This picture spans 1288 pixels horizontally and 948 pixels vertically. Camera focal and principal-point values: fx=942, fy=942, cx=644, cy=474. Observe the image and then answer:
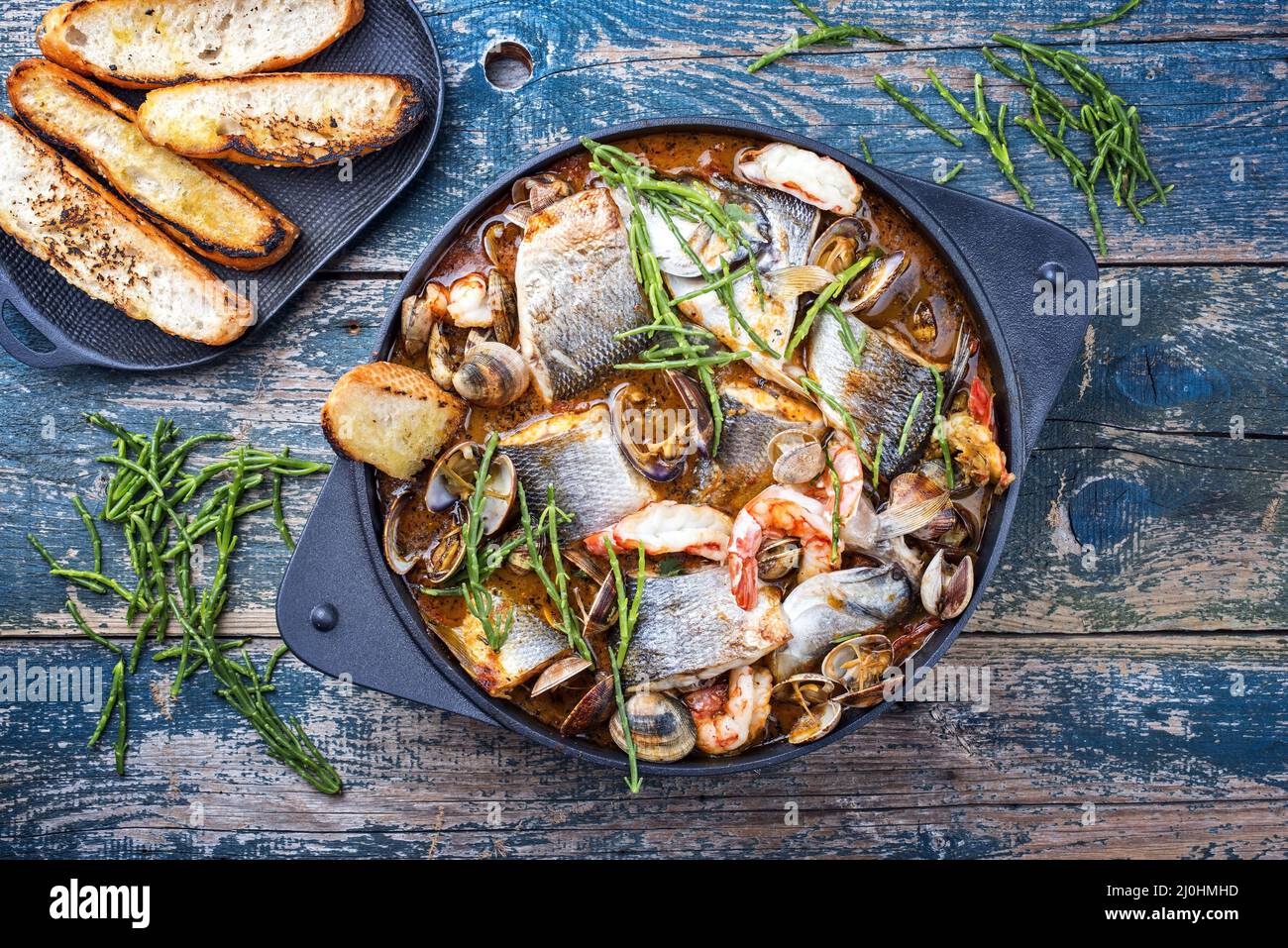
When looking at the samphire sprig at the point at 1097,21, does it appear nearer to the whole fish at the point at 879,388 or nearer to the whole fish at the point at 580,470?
the whole fish at the point at 879,388

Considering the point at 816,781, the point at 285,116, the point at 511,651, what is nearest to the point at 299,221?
the point at 285,116

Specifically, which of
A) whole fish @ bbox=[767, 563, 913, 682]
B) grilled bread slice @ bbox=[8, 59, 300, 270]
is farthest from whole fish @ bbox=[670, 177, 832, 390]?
grilled bread slice @ bbox=[8, 59, 300, 270]

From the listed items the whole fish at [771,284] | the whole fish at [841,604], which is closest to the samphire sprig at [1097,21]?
the whole fish at [771,284]

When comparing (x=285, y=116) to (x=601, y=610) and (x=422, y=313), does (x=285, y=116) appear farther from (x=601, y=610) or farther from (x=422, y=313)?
(x=601, y=610)

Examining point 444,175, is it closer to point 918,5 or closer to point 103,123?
point 103,123

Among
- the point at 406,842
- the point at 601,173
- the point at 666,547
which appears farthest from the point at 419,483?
the point at 406,842

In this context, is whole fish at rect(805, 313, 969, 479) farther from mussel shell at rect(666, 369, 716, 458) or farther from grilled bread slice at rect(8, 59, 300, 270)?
grilled bread slice at rect(8, 59, 300, 270)
